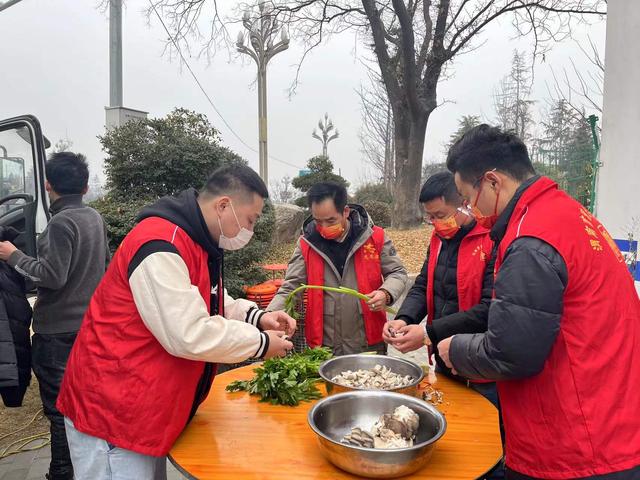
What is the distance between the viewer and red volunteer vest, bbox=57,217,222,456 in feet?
6.12

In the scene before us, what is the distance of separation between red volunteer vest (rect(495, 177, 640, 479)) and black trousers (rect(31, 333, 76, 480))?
299cm

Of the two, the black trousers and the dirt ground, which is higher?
the black trousers

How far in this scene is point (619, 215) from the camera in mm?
3826

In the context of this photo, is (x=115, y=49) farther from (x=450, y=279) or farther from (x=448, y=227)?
(x=450, y=279)

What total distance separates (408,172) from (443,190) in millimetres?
12088

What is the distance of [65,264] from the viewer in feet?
10.7

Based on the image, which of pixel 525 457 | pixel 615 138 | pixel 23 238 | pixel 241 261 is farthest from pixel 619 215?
pixel 241 261

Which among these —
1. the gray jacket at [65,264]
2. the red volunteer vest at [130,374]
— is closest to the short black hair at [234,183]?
the red volunteer vest at [130,374]

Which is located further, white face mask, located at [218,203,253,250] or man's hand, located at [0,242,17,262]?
man's hand, located at [0,242,17,262]

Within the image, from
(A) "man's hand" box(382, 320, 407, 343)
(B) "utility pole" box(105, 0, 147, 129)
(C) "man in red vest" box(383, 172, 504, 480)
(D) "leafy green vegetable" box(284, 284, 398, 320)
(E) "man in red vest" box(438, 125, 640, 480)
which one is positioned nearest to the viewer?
(E) "man in red vest" box(438, 125, 640, 480)

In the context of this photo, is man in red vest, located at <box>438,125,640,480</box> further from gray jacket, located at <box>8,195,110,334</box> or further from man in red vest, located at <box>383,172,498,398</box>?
gray jacket, located at <box>8,195,110,334</box>

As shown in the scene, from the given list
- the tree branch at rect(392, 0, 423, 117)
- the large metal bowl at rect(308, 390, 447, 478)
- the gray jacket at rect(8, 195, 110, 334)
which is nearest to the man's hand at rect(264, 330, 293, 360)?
the large metal bowl at rect(308, 390, 447, 478)

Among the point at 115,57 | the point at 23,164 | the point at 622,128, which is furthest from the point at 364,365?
the point at 115,57

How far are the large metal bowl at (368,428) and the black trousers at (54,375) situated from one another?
2212 mm
